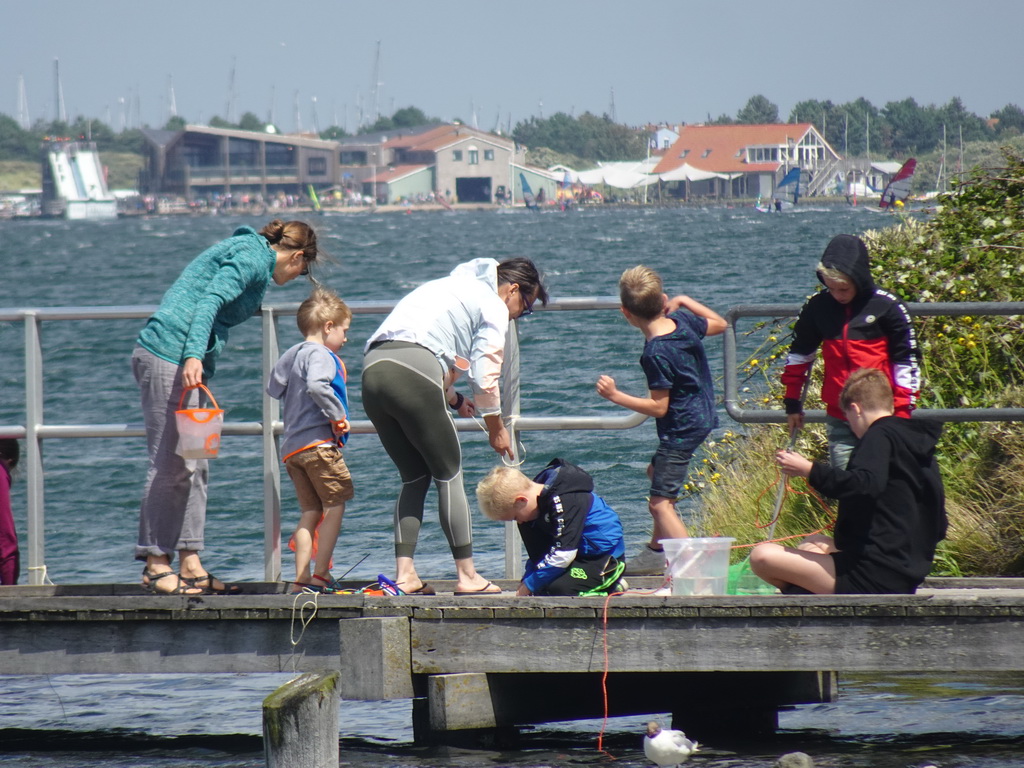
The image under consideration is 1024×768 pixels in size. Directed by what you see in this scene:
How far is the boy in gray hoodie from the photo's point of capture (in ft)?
17.4

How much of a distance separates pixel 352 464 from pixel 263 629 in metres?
10.9

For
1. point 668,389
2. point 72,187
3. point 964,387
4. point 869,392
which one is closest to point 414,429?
point 668,389

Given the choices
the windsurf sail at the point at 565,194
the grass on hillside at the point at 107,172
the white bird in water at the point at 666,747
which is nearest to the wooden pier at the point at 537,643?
the white bird in water at the point at 666,747

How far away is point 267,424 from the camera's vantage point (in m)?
5.72

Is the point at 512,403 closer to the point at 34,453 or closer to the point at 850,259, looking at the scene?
the point at 850,259

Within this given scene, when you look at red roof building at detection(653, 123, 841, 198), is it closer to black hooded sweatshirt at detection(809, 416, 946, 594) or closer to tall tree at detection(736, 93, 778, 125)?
tall tree at detection(736, 93, 778, 125)

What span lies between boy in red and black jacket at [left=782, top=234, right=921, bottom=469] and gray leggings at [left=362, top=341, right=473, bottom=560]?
55.8 inches

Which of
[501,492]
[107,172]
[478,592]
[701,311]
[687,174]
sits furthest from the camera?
[107,172]

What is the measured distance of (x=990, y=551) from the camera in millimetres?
6121

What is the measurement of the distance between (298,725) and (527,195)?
141555 mm

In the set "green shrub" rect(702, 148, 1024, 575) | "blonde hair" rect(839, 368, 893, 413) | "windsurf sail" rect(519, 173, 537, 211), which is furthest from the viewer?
"windsurf sail" rect(519, 173, 537, 211)

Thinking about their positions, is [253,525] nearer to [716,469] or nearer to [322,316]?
[716,469]

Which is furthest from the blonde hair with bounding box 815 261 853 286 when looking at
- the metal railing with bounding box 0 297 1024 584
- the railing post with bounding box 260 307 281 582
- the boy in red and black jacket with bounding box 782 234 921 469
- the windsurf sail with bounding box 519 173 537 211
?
the windsurf sail with bounding box 519 173 537 211

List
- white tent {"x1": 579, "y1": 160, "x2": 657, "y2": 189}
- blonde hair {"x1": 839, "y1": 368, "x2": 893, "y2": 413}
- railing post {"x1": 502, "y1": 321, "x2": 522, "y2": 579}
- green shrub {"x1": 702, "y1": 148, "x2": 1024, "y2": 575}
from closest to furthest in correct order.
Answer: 1. blonde hair {"x1": 839, "y1": 368, "x2": 893, "y2": 413}
2. railing post {"x1": 502, "y1": 321, "x2": 522, "y2": 579}
3. green shrub {"x1": 702, "y1": 148, "x2": 1024, "y2": 575}
4. white tent {"x1": 579, "y1": 160, "x2": 657, "y2": 189}
